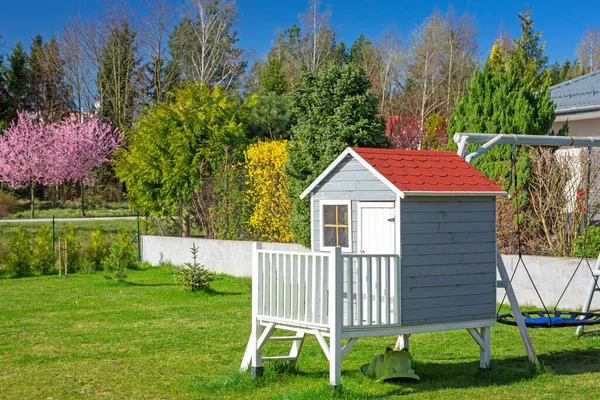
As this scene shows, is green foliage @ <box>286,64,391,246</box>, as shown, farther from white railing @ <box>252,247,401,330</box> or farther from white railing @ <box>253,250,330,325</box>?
white railing @ <box>252,247,401,330</box>

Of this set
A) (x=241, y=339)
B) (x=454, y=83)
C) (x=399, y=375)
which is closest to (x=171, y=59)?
(x=454, y=83)

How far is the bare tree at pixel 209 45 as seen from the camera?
4822cm

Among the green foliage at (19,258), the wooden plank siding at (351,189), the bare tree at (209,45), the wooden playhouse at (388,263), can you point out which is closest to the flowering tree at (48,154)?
the bare tree at (209,45)

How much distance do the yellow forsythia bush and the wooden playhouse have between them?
35.1 feet

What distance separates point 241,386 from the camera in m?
8.64

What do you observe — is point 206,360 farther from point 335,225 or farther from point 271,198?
point 271,198

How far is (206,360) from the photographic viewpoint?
1017cm

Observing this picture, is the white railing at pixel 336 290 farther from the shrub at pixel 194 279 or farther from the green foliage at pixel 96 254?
the green foliage at pixel 96 254

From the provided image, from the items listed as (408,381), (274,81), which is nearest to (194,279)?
(408,381)

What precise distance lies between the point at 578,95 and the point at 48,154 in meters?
32.2

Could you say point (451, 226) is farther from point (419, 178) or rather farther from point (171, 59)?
point (171, 59)

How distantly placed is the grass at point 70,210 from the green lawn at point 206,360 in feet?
83.3

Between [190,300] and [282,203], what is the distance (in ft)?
16.2

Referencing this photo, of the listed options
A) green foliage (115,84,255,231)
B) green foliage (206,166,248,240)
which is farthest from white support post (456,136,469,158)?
green foliage (115,84,255,231)
